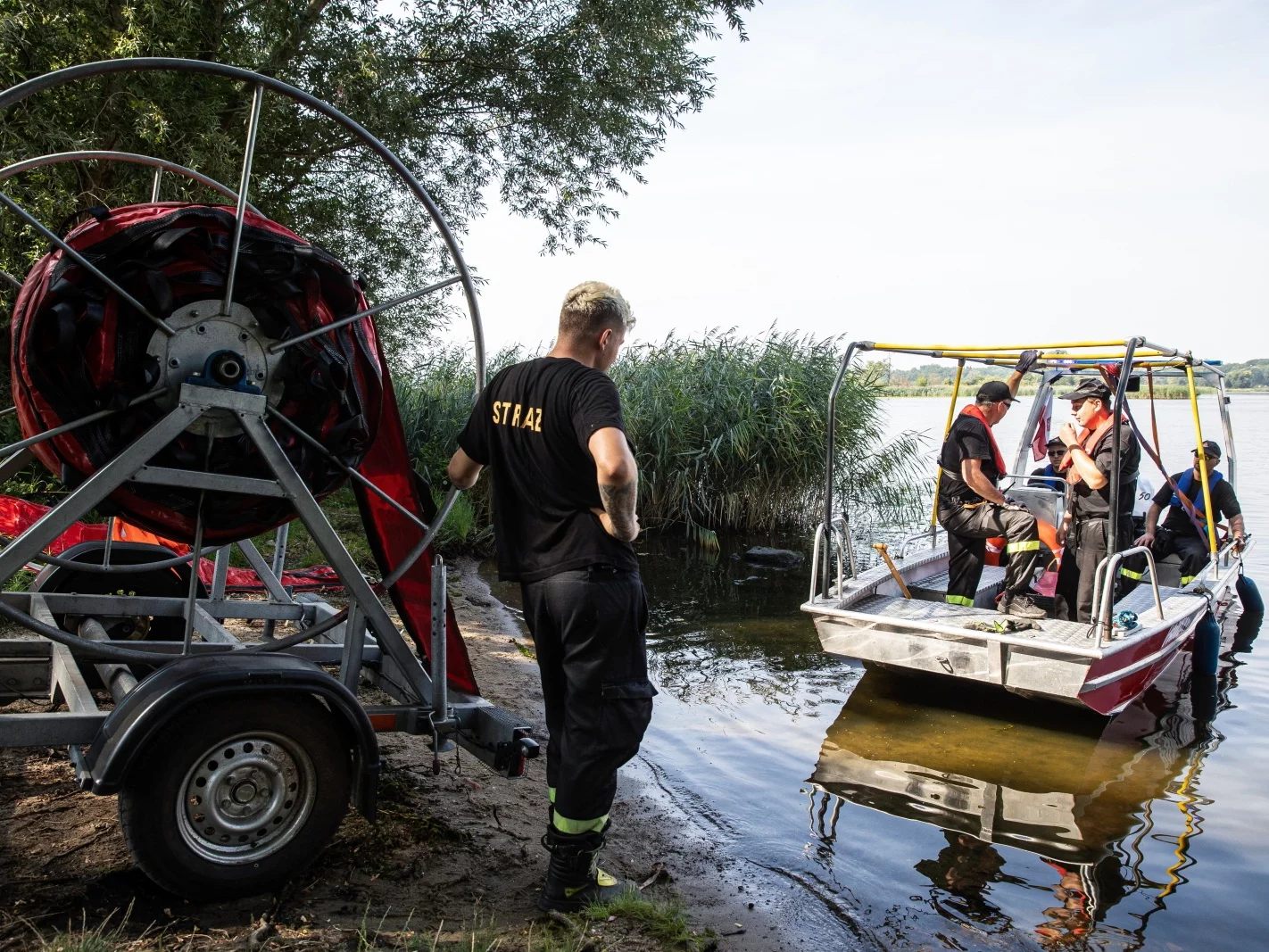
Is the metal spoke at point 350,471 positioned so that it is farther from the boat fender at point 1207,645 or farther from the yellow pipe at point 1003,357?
the boat fender at point 1207,645

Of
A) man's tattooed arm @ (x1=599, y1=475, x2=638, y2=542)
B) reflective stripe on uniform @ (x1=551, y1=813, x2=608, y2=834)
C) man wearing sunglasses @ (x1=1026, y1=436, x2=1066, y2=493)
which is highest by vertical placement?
man wearing sunglasses @ (x1=1026, y1=436, x2=1066, y2=493)

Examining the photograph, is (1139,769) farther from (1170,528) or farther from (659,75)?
(659,75)

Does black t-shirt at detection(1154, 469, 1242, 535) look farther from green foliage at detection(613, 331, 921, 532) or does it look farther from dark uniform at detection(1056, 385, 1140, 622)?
green foliage at detection(613, 331, 921, 532)

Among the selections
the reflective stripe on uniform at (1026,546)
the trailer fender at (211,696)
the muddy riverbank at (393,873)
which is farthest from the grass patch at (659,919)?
the reflective stripe on uniform at (1026,546)

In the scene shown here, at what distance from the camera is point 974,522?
7973 millimetres

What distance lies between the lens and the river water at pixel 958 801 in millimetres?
4453

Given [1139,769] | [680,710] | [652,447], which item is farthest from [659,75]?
[1139,769]

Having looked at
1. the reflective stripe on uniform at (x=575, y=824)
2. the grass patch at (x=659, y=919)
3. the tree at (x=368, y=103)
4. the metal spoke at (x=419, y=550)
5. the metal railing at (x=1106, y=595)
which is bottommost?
the grass patch at (x=659, y=919)

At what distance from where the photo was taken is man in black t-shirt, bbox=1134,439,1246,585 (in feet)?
32.1

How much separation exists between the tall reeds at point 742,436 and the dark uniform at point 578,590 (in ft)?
33.2

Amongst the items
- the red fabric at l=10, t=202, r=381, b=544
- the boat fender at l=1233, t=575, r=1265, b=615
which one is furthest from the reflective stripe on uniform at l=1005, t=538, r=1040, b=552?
the red fabric at l=10, t=202, r=381, b=544

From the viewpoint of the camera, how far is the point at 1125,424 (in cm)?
766

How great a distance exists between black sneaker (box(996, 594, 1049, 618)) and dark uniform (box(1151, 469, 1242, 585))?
2978 mm

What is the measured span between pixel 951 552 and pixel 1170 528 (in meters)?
3.66
